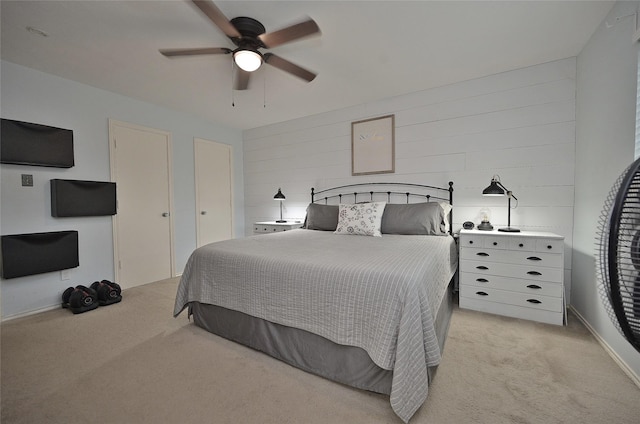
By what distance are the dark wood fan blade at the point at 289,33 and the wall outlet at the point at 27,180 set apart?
8.98 feet

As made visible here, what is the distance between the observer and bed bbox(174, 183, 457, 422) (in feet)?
4.41

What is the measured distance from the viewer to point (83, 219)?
308cm

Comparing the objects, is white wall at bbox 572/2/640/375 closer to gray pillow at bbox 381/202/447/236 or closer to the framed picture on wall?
gray pillow at bbox 381/202/447/236

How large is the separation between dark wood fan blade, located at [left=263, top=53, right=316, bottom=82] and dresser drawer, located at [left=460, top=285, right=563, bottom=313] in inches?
97.5

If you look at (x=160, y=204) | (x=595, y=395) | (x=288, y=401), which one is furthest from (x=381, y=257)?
(x=160, y=204)

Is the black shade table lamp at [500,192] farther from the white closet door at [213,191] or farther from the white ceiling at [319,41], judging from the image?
the white closet door at [213,191]

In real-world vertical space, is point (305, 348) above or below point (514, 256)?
below

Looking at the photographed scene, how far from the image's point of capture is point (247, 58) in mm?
2029

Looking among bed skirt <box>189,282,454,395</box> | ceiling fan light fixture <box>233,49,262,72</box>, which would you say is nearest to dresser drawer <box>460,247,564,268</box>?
bed skirt <box>189,282,454,395</box>

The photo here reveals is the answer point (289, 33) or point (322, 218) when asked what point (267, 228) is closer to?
point (322, 218)

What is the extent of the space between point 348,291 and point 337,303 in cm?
10

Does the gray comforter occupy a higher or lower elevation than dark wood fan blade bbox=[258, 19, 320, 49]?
lower

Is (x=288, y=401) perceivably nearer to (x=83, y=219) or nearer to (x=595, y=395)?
(x=595, y=395)

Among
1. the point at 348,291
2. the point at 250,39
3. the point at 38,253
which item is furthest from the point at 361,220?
the point at 38,253
